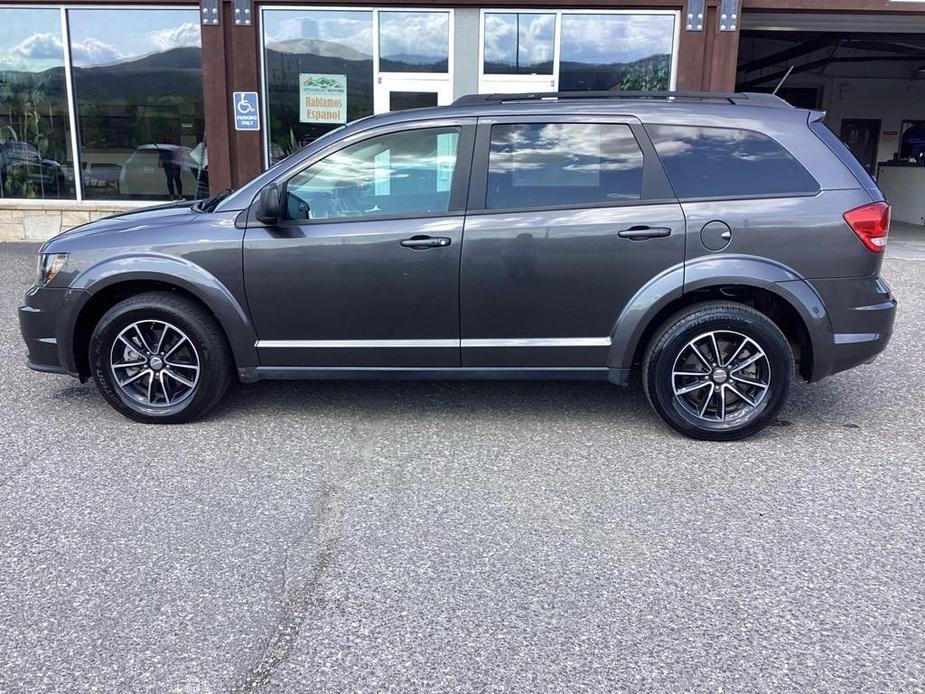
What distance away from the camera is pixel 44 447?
4.31m

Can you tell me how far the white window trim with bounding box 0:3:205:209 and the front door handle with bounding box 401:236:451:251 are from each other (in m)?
8.07

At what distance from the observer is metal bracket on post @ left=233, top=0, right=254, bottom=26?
10484mm

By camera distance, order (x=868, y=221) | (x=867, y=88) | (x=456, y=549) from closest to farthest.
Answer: (x=456, y=549), (x=868, y=221), (x=867, y=88)

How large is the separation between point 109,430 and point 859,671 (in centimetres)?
401

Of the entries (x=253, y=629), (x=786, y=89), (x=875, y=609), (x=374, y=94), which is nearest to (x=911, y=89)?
(x=786, y=89)

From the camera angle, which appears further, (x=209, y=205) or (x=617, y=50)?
(x=617, y=50)

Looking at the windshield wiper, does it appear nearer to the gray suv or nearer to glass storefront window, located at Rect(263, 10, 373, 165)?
the gray suv

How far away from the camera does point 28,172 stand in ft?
38.4

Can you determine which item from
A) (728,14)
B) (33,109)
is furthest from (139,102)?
(728,14)

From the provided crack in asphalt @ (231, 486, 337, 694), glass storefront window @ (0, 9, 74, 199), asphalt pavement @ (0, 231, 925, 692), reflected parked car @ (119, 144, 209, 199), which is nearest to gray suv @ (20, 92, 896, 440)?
asphalt pavement @ (0, 231, 925, 692)

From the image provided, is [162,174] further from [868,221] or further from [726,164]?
[868,221]

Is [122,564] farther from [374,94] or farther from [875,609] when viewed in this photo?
[374,94]

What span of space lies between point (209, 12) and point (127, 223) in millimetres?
7089

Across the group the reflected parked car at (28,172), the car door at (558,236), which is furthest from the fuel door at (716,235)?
the reflected parked car at (28,172)
